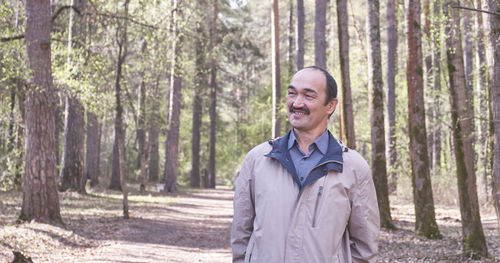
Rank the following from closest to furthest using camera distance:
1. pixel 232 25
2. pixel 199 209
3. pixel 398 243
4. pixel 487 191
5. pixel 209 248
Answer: pixel 398 243, pixel 209 248, pixel 487 191, pixel 199 209, pixel 232 25

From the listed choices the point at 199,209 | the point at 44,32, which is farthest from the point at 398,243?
the point at 199,209

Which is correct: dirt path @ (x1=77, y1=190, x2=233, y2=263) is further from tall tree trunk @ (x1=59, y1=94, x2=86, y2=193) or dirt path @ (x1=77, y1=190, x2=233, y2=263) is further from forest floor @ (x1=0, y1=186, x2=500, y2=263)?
tall tree trunk @ (x1=59, y1=94, x2=86, y2=193)

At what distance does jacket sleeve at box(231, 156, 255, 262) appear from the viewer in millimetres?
3293

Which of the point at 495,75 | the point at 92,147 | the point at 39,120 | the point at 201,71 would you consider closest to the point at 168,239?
the point at 39,120

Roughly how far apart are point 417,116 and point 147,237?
7112 mm

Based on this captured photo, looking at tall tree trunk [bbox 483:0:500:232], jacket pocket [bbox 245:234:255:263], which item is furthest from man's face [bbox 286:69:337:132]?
tall tree trunk [bbox 483:0:500:232]

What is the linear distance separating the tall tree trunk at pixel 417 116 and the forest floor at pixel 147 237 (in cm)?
93

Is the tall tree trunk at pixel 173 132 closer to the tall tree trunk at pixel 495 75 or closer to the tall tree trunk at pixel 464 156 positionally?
the tall tree trunk at pixel 464 156

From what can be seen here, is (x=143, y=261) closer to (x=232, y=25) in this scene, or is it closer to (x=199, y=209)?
(x=199, y=209)

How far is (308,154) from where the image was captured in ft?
10.9

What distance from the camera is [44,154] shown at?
42.5 feet

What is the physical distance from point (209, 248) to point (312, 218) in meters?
10.5

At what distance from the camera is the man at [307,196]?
3.10m

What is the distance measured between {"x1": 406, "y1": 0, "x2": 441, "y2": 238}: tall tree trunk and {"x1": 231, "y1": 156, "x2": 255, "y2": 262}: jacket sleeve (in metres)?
9.56
